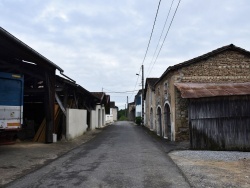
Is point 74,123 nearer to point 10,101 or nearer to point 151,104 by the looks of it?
point 10,101

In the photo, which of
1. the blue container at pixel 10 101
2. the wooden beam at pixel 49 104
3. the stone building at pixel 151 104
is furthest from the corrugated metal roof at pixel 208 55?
the stone building at pixel 151 104

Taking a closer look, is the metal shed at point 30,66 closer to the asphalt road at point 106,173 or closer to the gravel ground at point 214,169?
the asphalt road at point 106,173

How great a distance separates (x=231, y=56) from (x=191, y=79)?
2993 millimetres

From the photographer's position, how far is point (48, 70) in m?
15.8

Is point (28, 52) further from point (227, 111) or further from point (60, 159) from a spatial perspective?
point (227, 111)

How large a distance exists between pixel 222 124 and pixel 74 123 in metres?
10.00

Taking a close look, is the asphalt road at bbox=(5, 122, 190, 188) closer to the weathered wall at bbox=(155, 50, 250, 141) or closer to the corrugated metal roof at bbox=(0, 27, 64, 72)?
the corrugated metal roof at bbox=(0, 27, 64, 72)

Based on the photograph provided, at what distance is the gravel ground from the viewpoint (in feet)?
24.3

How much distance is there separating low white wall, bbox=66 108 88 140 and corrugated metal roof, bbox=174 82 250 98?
22.9 feet

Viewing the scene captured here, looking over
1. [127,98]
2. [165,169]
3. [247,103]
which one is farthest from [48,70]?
[127,98]

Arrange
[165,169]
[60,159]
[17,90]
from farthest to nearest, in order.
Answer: [17,90]
[60,159]
[165,169]

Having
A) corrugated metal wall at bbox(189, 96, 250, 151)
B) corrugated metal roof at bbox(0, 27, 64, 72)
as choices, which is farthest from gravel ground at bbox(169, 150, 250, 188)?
corrugated metal roof at bbox(0, 27, 64, 72)

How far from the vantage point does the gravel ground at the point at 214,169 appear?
24.3 ft

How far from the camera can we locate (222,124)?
1484 centimetres
